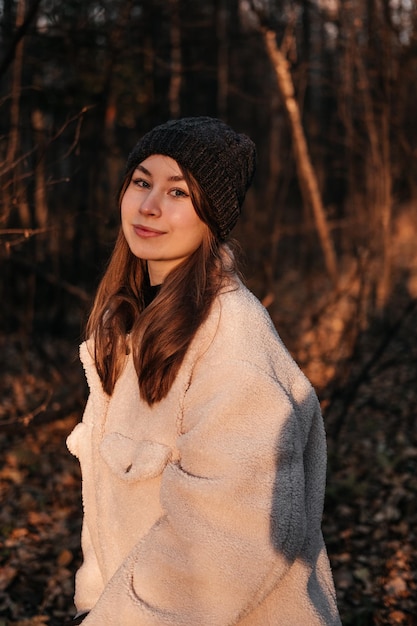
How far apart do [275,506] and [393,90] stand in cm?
673

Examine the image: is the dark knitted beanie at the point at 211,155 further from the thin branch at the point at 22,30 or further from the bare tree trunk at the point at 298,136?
the bare tree trunk at the point at 298,136

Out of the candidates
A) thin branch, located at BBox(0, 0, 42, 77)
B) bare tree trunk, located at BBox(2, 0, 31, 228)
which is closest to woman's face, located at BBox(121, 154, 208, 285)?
bare tree trunk, located at BBox(2, 0, 31, 228)

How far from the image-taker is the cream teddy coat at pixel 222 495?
1.49 m

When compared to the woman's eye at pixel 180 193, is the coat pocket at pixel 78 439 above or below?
below

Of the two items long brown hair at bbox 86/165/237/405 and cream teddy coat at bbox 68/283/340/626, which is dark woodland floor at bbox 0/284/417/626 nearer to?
long brown hair at bbox 86/165/237/405

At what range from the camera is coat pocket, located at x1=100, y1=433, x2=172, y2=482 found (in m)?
1.64

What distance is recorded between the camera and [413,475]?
5.26 metres

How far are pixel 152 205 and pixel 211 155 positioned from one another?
0.22 metres

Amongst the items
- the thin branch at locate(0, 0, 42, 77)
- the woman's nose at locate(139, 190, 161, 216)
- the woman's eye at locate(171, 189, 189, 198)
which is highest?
the thin branch at locate(0, 0, 42, 77)

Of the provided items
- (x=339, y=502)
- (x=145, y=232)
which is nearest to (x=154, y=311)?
(x=145, y=232)

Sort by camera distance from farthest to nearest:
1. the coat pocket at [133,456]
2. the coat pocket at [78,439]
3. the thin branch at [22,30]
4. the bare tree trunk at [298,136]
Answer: the bare tree trunk at [298,136] → the thin branch at [22,30] → the coat pocket at [78,439] → the coat pocket at [133,456]

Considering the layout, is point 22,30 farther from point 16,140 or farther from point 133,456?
point 133,456

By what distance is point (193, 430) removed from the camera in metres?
1.55

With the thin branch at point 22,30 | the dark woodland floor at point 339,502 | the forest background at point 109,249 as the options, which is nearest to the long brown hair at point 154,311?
the forest background at point 109,249
